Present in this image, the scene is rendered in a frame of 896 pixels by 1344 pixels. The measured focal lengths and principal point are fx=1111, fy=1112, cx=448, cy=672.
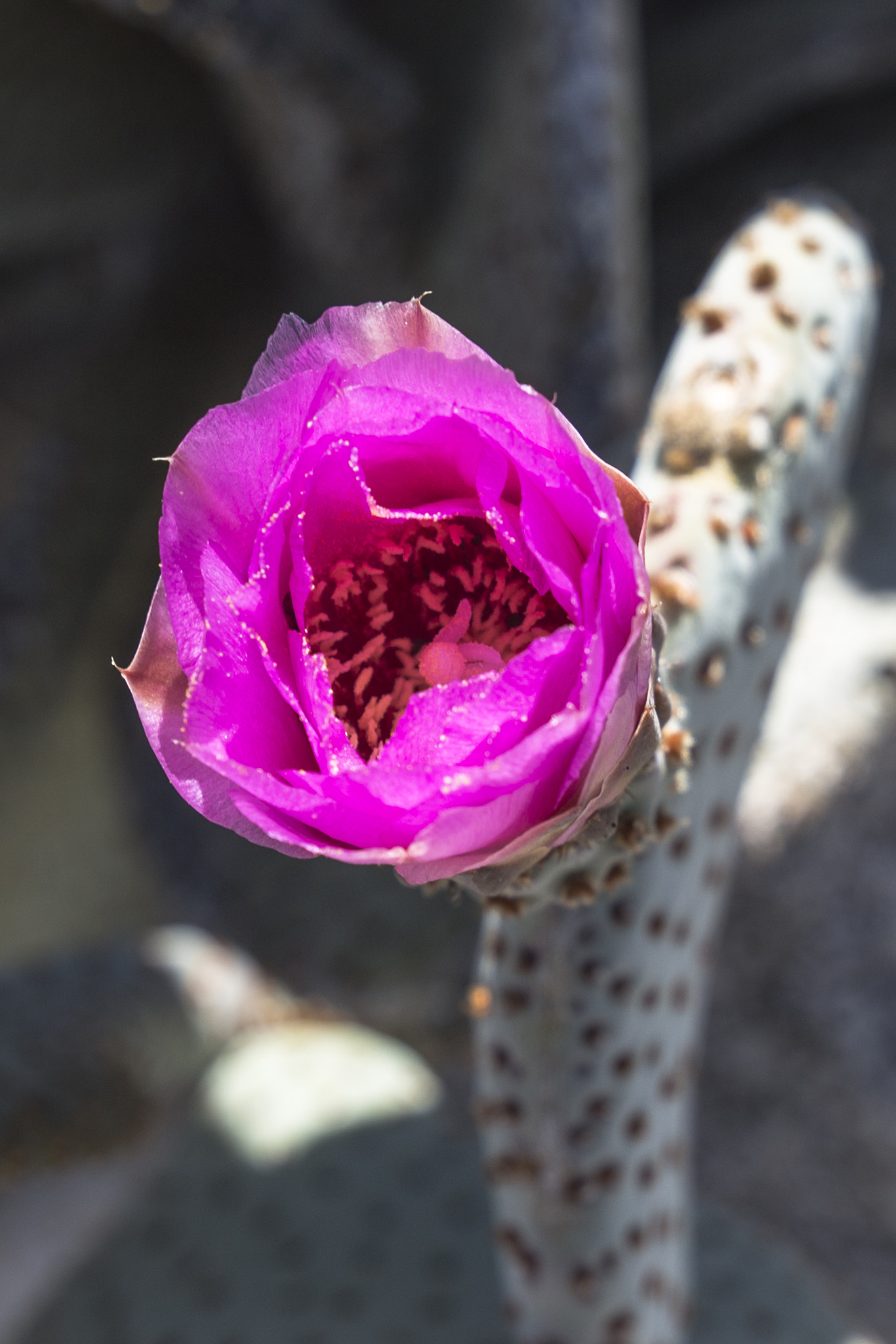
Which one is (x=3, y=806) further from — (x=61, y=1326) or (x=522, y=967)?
(x=522, y=967)

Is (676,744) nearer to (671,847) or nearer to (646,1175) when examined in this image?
(671,847)

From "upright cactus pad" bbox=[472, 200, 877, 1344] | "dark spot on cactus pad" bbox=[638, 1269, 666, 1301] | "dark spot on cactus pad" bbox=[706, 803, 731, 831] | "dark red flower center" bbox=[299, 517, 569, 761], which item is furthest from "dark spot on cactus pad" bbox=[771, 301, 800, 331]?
"dark spot on cactus pad" bbox=[638, 1269, 666, 1301]

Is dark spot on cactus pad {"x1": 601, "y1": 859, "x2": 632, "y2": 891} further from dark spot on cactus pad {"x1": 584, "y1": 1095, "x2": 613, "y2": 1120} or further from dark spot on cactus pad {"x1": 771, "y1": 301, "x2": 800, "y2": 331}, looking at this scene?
dark spot on cactus pad {"x1": 771, "y1": 301, "x2": 800, "y2": 331}

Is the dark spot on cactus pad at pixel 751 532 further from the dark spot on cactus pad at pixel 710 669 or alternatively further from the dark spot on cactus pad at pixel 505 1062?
the dark spot on cactus pad at pixel 505 1062

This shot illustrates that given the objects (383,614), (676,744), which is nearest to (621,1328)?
(676,744)

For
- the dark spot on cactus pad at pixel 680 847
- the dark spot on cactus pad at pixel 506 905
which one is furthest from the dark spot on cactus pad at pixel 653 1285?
the dark spot on cactus pad at pixel 506 905

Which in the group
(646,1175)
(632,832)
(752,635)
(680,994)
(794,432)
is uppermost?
(794,432)
